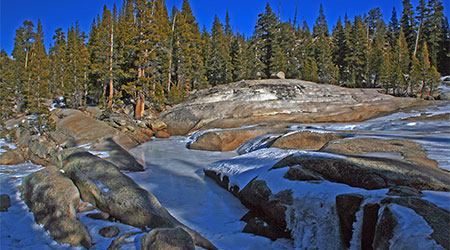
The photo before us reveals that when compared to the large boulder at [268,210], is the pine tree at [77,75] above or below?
above

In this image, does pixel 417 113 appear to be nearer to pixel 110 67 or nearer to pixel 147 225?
pixel 147 225

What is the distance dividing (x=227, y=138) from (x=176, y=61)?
23.1m

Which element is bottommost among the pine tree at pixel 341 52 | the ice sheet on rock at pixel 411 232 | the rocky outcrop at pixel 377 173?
the ice sheet on rock at pixel 411 232

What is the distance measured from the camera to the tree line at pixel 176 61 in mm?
23312

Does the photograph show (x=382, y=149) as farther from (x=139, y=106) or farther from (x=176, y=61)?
(x=176, y=61)

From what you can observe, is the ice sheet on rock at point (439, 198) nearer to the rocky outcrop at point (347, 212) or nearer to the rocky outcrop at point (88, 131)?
the rocky outcrop at point (347, 212)

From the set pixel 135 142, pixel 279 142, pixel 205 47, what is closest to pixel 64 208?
pixel 279 142

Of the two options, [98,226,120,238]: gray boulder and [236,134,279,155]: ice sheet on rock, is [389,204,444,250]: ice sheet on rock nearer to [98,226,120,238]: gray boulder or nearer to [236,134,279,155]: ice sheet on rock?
[98,226,120,238]: gray boulder

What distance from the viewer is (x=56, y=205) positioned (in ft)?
13.4

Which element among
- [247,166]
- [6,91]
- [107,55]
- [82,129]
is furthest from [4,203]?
[6,91]

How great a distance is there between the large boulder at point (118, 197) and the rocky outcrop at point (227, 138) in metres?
7.24

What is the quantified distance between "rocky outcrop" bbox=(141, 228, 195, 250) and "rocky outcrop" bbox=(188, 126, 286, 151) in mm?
8890

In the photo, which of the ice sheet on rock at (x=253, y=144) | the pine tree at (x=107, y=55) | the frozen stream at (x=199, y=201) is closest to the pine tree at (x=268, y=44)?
the pine tree at (x=107, y=55)

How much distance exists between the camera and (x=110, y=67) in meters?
26.9
